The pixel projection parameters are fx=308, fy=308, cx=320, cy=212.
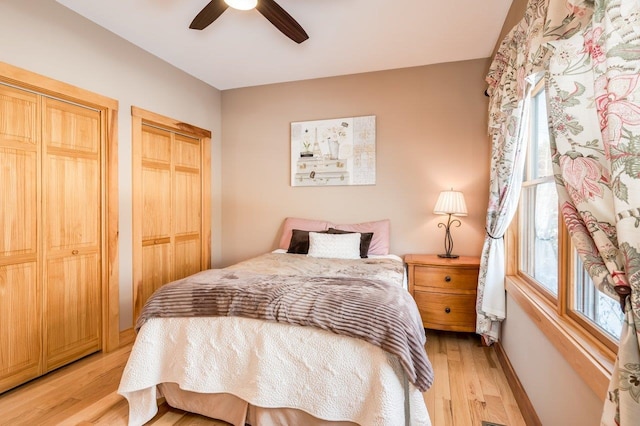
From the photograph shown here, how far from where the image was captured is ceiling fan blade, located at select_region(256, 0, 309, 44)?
6.05 ft

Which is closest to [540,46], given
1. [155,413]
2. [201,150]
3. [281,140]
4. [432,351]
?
[432,351]

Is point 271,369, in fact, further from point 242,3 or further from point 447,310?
point 242,3

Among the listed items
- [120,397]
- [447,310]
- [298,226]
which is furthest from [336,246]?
[120,397]

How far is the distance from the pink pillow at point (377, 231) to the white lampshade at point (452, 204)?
0.54 metres

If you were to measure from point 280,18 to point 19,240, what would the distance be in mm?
2230

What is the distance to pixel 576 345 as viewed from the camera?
113 cm

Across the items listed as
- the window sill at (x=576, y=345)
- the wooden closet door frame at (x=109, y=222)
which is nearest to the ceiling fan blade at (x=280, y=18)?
the wooden closet door frame at (x=109, y=222)

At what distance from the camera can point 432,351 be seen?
2.53 m

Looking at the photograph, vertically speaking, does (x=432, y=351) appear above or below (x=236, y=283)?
below

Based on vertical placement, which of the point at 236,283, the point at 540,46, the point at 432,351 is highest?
the point at 540,46

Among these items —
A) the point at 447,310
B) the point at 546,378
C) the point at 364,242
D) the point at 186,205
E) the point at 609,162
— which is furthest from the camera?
the point at 186,205

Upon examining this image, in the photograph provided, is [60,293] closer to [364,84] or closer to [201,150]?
[201,150]

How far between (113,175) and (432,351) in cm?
301

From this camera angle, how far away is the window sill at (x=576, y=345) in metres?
0.97
